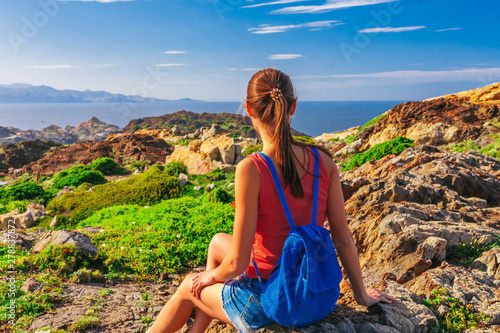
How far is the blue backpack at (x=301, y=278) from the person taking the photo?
2.31 m

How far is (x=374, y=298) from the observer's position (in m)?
2.99

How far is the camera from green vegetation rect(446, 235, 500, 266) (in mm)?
4250

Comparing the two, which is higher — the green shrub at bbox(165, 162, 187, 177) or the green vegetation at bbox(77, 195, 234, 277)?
the green shrub at bbox(165, 162, 187, 177)

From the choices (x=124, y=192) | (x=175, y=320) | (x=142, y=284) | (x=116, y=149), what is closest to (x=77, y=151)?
(x=116, y=149)

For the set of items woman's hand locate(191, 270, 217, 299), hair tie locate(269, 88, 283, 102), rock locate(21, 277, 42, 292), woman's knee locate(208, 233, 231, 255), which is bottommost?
rock locate(21, 277, 42, 292)

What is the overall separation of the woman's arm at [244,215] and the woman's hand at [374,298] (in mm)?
1140

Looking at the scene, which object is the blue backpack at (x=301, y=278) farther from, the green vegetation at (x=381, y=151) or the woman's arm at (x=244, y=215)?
the green vegetation at (x=381, y=151)

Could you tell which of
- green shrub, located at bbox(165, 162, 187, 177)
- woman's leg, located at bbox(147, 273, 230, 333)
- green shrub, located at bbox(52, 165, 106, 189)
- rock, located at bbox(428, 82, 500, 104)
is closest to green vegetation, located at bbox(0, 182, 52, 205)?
green shrub, located at bbox(52, 165, 106, 189)

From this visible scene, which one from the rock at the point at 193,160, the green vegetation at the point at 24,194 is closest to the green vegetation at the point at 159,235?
the rock at the point at 193,160

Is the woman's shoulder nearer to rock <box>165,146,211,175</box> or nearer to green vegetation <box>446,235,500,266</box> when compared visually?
green vegetation <box>446,235,500,266</box>

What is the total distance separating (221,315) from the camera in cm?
281

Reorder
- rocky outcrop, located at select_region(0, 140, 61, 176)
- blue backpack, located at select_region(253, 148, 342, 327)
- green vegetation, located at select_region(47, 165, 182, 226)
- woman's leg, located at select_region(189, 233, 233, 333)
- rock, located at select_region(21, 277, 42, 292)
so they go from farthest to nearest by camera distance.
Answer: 1. rocky outcrop, located at select_region(0, 140, 61, 176)
2. green vegetation, located at select_region(47, 165, 182, 226)
3. rock, located at select_region(21, 277, 42, 292)
4. woman's leg, located at select_region(189, 233, 233, 333)
5. blue backpack, located at select_region(253, 148, 342, 327)

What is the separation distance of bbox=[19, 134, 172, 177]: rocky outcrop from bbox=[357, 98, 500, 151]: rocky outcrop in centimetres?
1442

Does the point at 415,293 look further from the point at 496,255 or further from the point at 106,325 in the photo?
the point at 106,325
